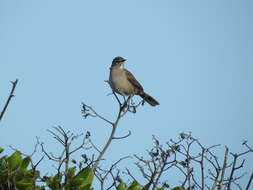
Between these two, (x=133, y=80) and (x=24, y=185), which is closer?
(x=24, y=185)

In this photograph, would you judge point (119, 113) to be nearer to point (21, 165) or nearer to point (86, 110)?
point (86, 110)

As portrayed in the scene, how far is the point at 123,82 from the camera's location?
34.0 ft

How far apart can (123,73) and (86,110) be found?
5040 mm

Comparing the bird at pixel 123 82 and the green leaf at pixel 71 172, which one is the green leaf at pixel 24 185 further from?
the bird at pixel 123 82

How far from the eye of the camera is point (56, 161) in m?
4.19

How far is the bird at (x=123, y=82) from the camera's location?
33.7ft

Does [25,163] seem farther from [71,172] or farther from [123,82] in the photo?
[123,82]

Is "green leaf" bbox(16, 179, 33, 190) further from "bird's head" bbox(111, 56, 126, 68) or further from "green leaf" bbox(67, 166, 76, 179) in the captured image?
"bird's head" bbox(111, 56, 126, 68)

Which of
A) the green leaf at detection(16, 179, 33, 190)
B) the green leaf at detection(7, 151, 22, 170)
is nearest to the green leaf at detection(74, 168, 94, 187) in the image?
the green leaf at detection(16, 179, 33, 190)

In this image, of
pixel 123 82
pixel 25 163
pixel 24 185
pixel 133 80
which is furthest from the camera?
pixel 133 80

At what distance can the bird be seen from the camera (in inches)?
404

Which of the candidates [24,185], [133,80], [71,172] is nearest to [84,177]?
[71,172]

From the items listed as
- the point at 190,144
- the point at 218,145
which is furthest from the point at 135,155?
the point at 218,145

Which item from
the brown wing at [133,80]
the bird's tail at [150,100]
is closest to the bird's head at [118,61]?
the brown wing at [133,80]
